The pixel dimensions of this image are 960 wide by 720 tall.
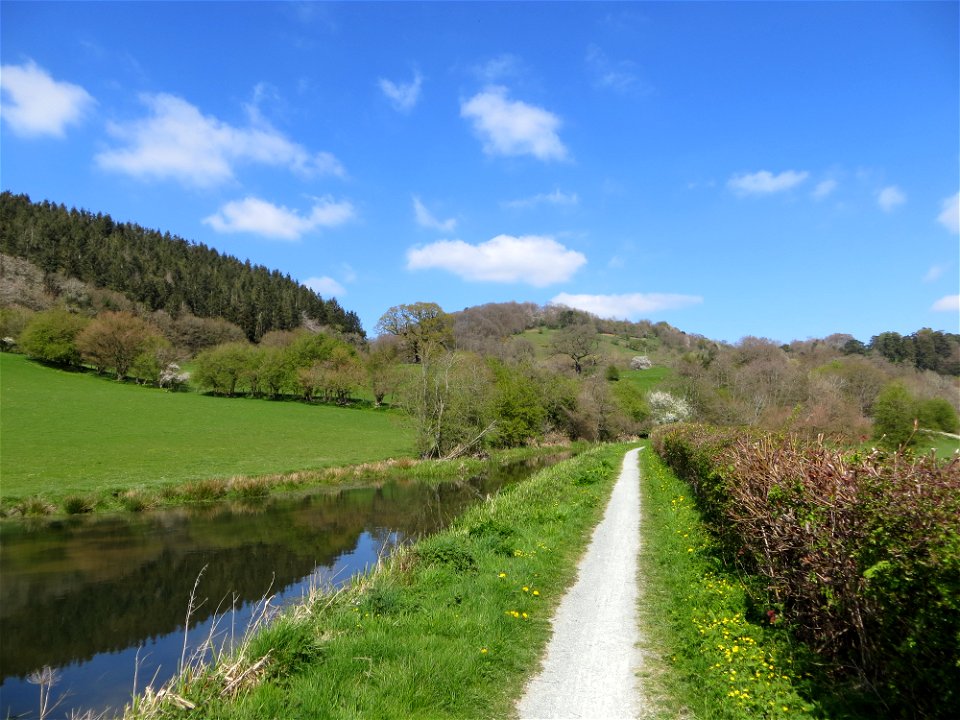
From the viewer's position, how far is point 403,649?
248 inches

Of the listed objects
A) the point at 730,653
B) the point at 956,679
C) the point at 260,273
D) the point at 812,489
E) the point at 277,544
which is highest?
the point at 260,273

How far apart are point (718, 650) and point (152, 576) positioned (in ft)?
49.1

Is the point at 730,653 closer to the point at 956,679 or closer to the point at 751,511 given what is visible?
the point at 751,511

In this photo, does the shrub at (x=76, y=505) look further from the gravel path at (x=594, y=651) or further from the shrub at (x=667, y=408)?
the shrub at (x=667, y=408)

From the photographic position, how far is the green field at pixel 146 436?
27.8 metres

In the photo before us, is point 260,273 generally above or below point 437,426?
above

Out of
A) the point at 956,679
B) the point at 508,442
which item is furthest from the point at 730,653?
the point at 508,442

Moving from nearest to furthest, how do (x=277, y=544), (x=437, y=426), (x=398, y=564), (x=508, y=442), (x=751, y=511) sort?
1. (x=751, y=511)
2. (x=398, y=564)
3. (x=277, y=544)
4. (x=437, y=426)
5. (x=508, y=442)

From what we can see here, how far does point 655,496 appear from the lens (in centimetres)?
1920

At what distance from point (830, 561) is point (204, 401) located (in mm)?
65851

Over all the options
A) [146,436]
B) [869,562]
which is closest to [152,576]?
[869,562]

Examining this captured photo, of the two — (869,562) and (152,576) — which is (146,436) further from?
(869,562)

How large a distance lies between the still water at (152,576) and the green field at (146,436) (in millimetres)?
6381

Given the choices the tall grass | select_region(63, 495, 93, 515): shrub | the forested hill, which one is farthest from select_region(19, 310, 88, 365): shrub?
the tall grass
